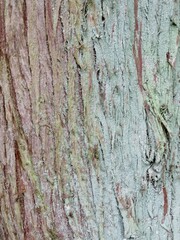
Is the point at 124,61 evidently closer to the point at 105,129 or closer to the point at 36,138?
the point at 105,129

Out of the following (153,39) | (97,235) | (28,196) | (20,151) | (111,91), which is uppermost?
(153,39)

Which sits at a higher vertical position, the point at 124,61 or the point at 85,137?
the point at 124,61

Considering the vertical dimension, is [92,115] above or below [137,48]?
below

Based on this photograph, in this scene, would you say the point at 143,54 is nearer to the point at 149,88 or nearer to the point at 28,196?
the point at 149,88

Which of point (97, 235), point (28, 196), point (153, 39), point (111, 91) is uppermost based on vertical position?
point (153, 39)

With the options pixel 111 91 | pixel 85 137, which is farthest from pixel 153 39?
pixel 85 137

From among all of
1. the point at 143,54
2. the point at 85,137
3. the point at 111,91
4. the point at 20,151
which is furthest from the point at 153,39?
the point at 20,151
